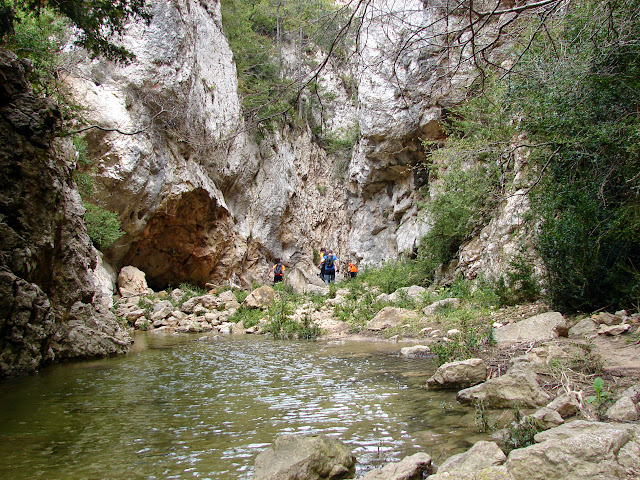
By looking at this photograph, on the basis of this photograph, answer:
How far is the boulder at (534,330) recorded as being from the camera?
565 centimetres

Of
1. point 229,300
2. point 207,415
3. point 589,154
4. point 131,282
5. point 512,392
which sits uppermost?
point 589,154

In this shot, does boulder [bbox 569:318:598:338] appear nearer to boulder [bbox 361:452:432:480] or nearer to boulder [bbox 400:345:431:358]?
boulder [bbox 400:345:431:358]

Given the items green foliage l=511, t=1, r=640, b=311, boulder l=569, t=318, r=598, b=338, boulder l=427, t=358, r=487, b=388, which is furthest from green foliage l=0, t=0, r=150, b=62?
boulder l=569, t=318, r=598, b=338

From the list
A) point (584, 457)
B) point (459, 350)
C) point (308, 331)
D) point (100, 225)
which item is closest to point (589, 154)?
point (459, 350)

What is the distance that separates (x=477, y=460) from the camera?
231 centimetres

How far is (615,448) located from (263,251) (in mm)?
22208

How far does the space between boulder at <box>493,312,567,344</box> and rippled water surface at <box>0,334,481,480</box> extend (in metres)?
1.25

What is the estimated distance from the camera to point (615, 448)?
1993 mm

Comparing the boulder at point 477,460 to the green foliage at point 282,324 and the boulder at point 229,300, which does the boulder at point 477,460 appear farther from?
the boulder at point 229,300

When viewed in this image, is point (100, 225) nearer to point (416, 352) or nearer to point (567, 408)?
point (416, 352)

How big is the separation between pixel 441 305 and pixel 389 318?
3.98 feet

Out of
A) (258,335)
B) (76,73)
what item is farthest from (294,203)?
(258,335)

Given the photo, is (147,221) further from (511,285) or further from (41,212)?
(511,285)

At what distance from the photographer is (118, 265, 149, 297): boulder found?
15592mm
